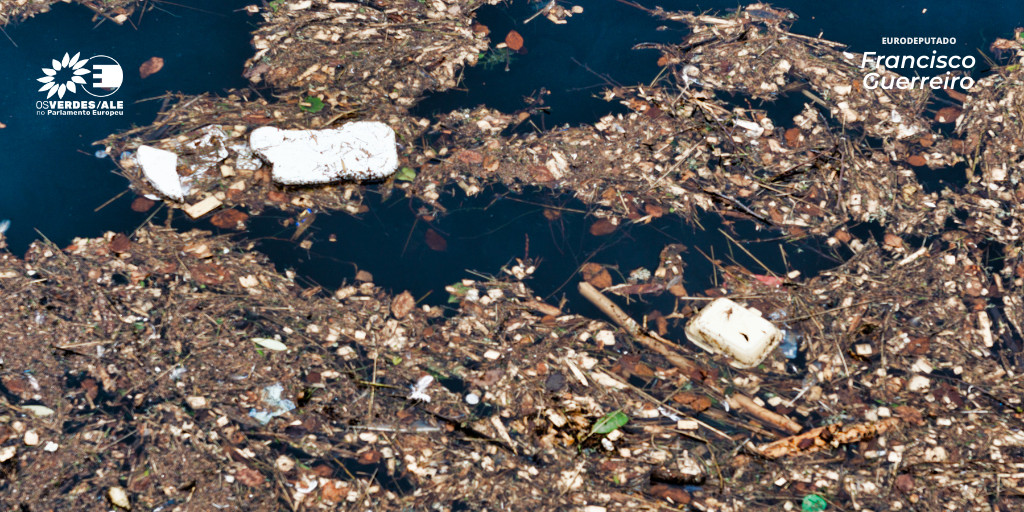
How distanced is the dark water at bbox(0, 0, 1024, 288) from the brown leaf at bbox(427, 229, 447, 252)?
33 millimetres

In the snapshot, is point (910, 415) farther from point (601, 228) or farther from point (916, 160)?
point (601, 228)

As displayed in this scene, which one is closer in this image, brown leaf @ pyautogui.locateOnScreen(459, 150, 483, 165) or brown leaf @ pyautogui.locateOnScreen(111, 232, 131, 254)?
brown leaf @ pyautogui.locateOnScreen(111, 232, 131, 254)

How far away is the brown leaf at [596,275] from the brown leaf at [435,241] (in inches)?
27.2

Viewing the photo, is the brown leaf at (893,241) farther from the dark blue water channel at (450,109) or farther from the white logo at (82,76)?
the white logo at (82,76)

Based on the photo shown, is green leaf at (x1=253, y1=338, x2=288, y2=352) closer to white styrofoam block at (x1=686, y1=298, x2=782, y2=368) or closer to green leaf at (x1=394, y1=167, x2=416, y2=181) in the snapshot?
green leaf at (x1=394, y1=167, x2=416, y2=181)

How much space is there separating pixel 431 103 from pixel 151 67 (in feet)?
5.19

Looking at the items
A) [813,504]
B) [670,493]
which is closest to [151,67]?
[670,493]

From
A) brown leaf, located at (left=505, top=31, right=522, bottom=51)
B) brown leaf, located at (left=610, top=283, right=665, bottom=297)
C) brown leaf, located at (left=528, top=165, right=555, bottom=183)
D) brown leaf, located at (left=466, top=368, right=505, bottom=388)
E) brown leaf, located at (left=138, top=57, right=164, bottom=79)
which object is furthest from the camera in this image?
brown leaf, located at (left=505, top=31, right=522, bottom=51)

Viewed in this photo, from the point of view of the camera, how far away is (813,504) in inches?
97.9

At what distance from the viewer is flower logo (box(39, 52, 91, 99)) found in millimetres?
3309

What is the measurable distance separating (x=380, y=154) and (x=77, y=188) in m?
1.53

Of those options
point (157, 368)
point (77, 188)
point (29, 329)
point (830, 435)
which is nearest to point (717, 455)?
point (830, 435)

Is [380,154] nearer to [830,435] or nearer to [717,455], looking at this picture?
[717,455]

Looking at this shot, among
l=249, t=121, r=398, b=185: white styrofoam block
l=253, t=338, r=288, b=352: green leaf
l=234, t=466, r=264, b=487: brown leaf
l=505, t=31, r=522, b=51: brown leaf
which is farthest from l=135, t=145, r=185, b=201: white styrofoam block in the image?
l=505, t=31, r=522, b=51: brown leaf
